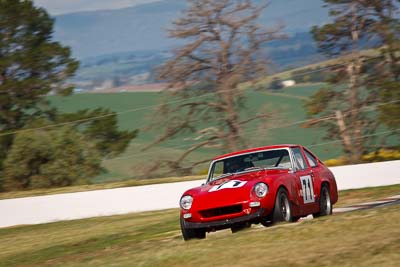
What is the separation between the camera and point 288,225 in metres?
12.6

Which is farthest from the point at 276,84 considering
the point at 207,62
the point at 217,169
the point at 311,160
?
the point at 217,169

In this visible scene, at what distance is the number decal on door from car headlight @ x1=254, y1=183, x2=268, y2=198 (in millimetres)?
1321

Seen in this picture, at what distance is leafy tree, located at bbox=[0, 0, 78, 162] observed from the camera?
47125 millimetres

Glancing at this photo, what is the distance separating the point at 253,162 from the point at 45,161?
24.0 metres

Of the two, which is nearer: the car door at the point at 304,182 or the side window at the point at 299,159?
the car door at the point at 304,182

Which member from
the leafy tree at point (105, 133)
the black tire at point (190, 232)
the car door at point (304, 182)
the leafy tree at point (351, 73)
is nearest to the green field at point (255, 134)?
the leafy tree at point (351, 73)

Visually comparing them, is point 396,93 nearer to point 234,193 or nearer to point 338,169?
point 338,169

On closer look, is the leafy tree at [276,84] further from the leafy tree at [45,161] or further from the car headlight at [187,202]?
the car headlight at [187,202]

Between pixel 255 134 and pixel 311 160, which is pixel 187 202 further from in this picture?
pixel 255 134

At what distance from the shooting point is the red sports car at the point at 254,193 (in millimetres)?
13086

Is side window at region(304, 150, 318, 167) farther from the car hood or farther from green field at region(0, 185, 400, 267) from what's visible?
green field at region(0, 185, 400, 267)

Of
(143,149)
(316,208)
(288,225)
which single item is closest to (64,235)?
(316,208)

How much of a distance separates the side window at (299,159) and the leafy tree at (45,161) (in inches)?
899

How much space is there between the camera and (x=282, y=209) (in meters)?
13.4
